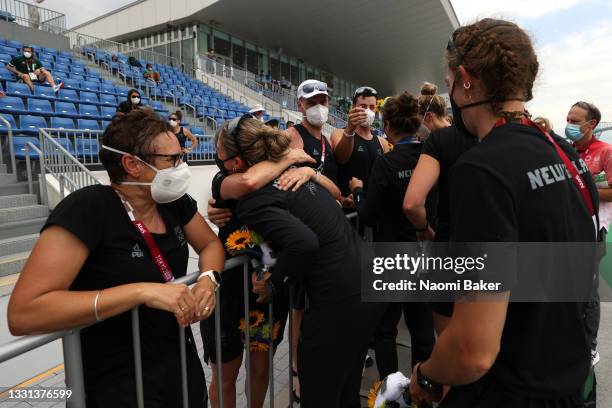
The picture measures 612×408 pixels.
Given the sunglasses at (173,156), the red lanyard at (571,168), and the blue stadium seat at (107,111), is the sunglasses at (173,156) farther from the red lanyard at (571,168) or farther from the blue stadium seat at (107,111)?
the blue stadium seat at (107,111)

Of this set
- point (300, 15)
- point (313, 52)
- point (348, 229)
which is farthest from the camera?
point (313, 52)

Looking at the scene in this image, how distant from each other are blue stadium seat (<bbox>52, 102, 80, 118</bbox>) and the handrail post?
8.61m

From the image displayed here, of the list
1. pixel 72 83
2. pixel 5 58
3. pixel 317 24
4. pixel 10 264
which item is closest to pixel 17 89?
pixel 72 83

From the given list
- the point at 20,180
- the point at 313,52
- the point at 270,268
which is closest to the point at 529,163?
the point at 270,268

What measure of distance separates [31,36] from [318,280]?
53.5 ft

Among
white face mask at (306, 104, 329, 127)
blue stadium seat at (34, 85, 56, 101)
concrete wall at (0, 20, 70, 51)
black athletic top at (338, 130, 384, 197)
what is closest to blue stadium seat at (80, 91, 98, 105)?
blue stadium seat at (34, 85, 56, 101)

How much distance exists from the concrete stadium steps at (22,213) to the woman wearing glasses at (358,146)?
4.83m

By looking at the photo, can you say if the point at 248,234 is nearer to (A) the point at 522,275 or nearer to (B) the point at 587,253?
(A) the point at 522,275

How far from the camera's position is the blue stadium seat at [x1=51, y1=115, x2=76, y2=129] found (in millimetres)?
7816

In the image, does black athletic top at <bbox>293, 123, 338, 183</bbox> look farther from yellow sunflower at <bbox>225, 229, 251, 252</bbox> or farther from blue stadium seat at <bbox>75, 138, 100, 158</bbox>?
blue stadium seat at <bbox>75, 138, 100, 158</bbox>

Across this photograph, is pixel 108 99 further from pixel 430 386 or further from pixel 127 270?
pixel 430 386

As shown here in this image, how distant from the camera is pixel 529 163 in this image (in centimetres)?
96

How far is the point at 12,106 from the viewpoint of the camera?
776cm

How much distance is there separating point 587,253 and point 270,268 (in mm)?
1225
